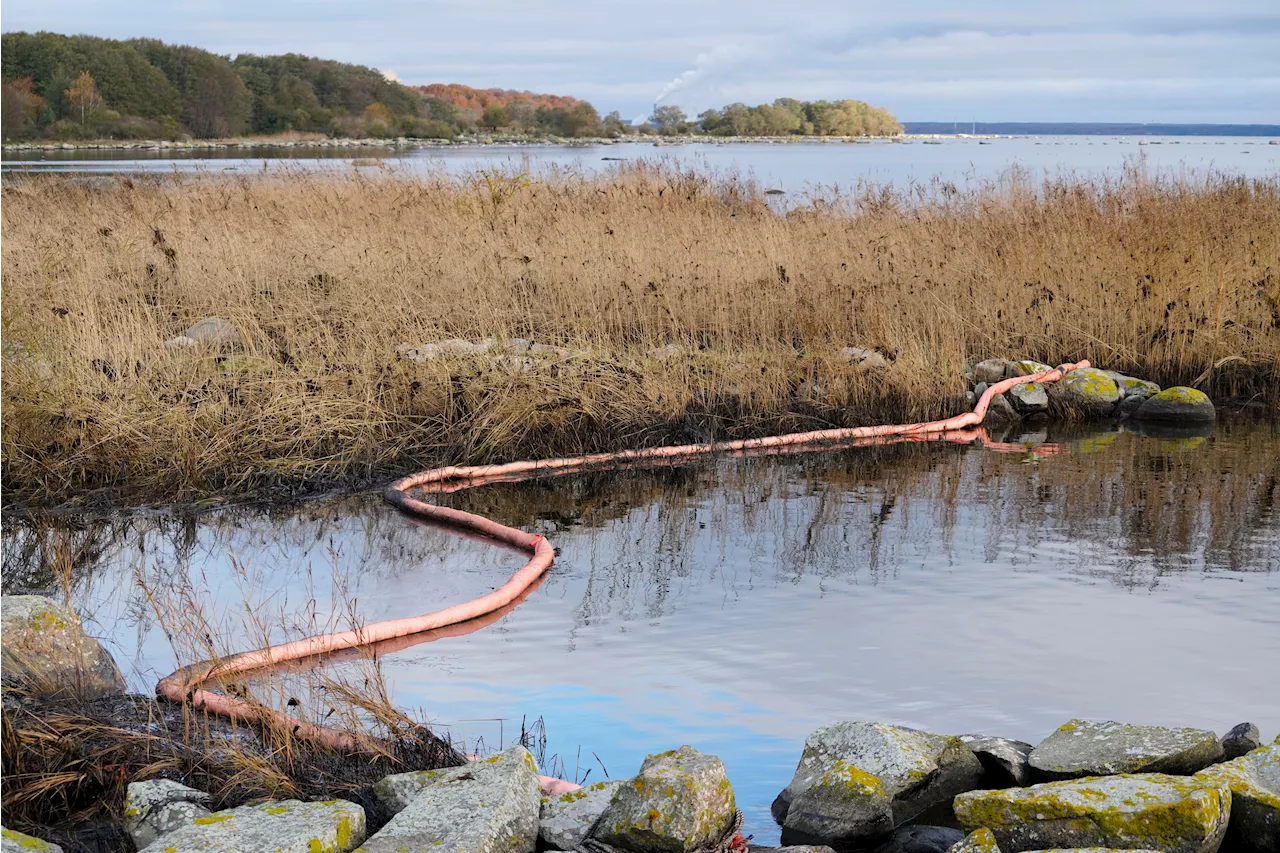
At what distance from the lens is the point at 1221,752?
159 inches

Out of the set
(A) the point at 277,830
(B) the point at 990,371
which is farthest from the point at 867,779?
(B) the point at 990,371

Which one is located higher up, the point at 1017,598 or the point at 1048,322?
the point at 1048,322

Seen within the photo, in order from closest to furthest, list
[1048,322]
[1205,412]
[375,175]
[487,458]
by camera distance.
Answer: [487,458]
[1205,412]
[1048,322]
[375,175]

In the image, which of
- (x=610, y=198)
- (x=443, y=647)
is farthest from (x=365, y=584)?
(x=610, y=198)

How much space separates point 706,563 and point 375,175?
43.7ft

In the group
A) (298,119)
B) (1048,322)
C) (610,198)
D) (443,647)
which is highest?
(298,119)

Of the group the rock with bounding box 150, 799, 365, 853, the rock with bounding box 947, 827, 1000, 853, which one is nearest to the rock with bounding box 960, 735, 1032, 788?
the rock with bounding box 947, 827, 1000, 853

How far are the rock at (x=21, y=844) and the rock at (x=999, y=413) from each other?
798cm

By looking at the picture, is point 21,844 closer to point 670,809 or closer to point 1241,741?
point 670,809

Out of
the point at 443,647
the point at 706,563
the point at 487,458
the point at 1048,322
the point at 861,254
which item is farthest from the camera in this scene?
the point at 861,254

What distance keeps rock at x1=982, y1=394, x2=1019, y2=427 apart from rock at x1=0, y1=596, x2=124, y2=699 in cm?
715

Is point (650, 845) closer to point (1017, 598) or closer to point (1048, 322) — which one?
point (1017, 598)

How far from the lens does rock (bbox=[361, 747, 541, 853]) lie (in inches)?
129

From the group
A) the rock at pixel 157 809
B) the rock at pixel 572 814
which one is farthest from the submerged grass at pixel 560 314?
the rock at pixel 572 814
